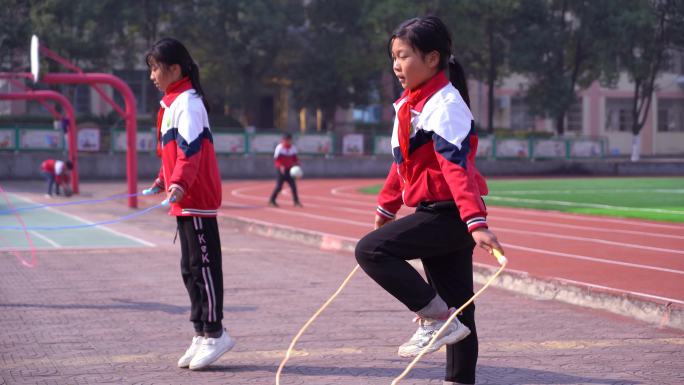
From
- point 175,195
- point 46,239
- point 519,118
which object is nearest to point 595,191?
point 46,239

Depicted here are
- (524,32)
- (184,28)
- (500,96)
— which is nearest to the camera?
(184,28)

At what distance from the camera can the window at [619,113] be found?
208 ft

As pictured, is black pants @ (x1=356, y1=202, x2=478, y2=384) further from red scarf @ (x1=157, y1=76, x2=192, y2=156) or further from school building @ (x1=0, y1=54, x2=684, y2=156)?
school building @ (x1=0, y1=54, x2=684, y2=156)

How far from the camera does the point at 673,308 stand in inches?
300

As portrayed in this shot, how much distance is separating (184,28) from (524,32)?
51.4 ft

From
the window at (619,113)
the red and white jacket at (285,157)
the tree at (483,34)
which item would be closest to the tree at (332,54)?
the tree at (483,34)

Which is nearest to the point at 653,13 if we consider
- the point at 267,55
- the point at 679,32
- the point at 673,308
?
the point at 679,32

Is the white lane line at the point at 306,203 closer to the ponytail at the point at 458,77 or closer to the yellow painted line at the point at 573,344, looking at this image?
the yellow painted line at the point at 573,344

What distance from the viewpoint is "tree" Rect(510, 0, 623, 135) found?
44528 mm

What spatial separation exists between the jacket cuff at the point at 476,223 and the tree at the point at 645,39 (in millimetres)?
27074

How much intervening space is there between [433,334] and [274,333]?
2.75 metres

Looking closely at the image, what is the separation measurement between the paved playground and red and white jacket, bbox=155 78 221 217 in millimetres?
991

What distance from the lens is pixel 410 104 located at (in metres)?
4.60

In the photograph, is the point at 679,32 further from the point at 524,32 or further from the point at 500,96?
the point at 500,96
